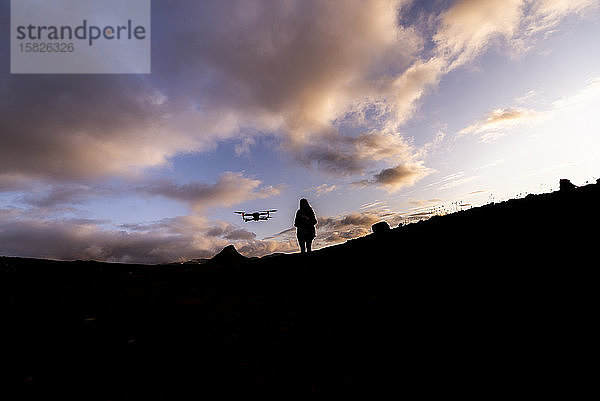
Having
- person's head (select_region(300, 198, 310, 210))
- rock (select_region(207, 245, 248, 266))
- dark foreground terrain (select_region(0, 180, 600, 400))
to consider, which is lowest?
dark foreground terrain (select_region(0, 180, 600, 400))

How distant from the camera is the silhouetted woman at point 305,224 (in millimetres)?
15453

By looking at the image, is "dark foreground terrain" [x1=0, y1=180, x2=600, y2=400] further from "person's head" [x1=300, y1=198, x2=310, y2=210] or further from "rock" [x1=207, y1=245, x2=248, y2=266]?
"rock" [x1=207, y1=245, x2=248, y2=266]

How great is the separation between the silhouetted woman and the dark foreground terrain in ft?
19.4

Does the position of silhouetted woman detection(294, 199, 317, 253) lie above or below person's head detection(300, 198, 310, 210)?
below

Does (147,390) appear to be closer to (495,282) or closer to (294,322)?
(294,322)

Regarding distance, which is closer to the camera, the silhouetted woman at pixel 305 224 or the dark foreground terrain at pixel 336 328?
the dark foreground terrain at pixel 336 328

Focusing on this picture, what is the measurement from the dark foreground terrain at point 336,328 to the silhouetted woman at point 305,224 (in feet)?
19.4

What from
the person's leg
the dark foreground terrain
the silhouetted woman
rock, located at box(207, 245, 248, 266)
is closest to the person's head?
the silhouetted woman

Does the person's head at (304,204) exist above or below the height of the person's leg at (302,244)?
above

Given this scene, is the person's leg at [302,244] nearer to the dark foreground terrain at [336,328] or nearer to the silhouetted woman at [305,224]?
the silhouetted woman at [305,224]

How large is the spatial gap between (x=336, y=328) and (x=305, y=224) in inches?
383

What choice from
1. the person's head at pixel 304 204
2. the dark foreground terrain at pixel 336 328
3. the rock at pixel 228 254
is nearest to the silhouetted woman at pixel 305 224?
the person's head at pixel 304 204

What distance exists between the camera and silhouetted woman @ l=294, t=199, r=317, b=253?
1545 cm

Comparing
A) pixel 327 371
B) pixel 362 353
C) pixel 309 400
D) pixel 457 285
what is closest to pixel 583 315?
pixel 457 285
